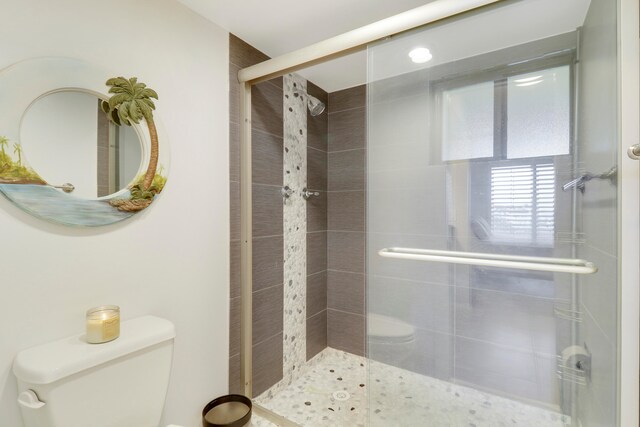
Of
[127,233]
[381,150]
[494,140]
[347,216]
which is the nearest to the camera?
[494,140]

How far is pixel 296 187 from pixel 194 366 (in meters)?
1.21

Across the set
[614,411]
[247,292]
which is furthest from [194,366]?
[614,411]

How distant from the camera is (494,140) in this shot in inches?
43.2

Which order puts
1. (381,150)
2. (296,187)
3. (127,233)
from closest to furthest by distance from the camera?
(127,233), (381,150), (296,187)

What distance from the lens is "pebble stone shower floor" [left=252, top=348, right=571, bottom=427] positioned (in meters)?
1.09

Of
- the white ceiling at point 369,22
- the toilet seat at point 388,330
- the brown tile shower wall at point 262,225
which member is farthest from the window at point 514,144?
the brown tile shower wall at point 262,225

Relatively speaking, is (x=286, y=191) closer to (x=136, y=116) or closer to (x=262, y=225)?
(x=262, y=225)

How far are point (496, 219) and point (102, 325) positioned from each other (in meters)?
1.36

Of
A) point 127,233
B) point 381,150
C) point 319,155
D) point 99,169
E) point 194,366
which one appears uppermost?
point 319,155

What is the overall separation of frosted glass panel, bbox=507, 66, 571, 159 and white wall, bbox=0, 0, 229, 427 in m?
1.28

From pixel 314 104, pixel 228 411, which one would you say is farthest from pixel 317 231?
pixel 228 411

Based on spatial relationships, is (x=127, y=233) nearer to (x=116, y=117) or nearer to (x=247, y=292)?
(x=116, y=117)

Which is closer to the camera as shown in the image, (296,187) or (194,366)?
(194,366)

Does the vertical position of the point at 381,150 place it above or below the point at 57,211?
above
